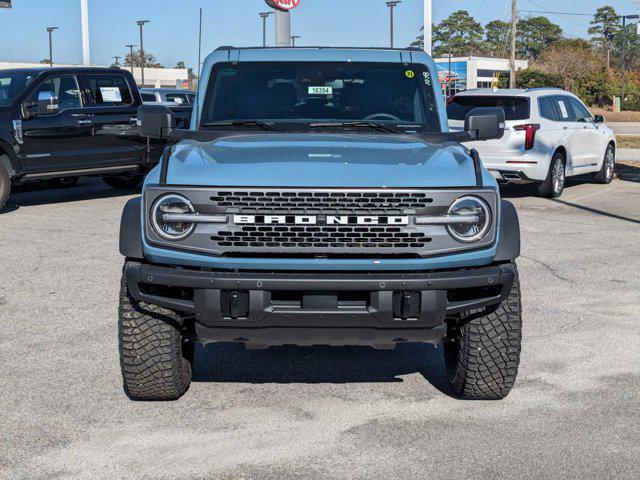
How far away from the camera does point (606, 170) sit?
1788cm

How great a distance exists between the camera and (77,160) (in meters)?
14.3

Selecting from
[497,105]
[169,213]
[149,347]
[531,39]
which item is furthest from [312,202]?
[531,39]

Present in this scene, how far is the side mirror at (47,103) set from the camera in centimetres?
1348

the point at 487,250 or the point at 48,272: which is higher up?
the point at 487,250

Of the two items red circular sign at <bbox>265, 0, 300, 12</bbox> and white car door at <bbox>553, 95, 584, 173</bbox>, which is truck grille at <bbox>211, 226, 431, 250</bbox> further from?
red circular sign at <bbox>265, 0, 300, 12</bbox>

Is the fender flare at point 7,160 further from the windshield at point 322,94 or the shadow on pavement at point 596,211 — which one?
the shadow on pavement at point 596,211

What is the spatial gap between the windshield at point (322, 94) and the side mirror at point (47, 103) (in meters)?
7.77

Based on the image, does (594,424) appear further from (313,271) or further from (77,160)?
(77,160)

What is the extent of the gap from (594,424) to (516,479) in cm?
90

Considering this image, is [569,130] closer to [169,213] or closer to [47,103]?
[47,103]

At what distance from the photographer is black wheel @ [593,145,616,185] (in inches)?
700

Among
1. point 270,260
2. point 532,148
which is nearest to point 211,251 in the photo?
point 270,260

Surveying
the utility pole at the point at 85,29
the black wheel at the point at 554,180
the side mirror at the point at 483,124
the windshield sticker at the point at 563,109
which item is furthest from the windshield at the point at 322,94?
the utility pole at the point at 85,29

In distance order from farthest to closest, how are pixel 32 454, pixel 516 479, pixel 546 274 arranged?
pixel 546 274, pixel 32 454, pixel 516 479
